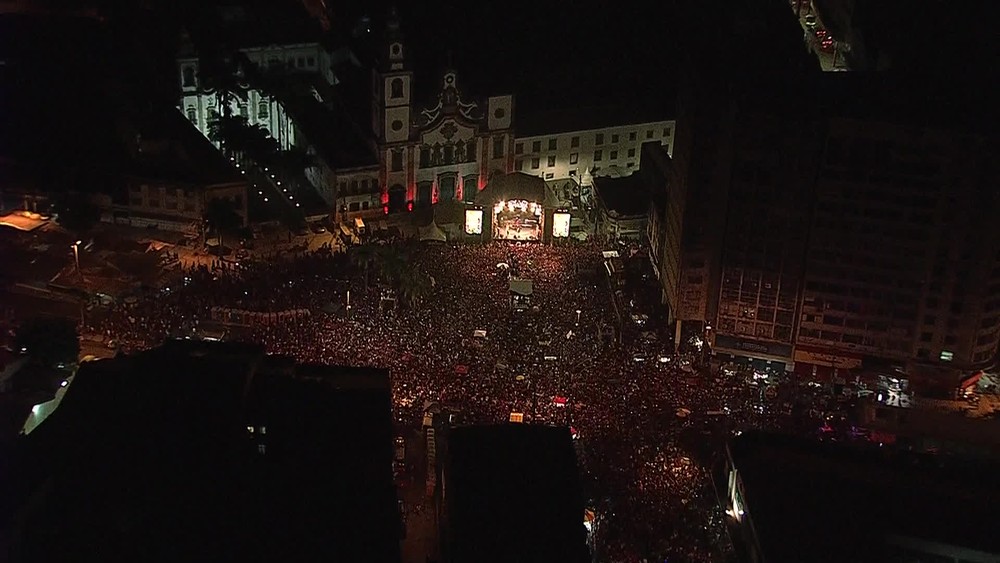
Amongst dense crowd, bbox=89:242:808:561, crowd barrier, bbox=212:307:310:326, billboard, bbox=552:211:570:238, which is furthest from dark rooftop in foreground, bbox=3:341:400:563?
billboard, bbox=552:211:570:238

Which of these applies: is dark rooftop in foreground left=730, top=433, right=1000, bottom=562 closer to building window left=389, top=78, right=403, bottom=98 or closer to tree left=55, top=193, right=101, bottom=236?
building window left=389, top=78, right=403, bottom=98

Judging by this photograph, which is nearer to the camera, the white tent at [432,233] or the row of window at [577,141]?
the white tent at [432,233]

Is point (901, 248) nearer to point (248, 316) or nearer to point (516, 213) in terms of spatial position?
point (516, 213)

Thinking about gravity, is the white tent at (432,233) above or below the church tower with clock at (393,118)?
below

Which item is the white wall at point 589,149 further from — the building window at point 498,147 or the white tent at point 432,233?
the white tent at point 432,233

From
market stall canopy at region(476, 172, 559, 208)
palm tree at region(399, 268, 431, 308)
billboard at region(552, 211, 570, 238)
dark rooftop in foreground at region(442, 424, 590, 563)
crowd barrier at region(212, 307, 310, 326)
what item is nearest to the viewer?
dark rooftop in foreground at region(442, 424, 590, 563)

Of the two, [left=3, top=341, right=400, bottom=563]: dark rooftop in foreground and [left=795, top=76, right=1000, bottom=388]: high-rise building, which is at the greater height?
[left=795, top=76, right=1000, bottom=388]: high-rise building

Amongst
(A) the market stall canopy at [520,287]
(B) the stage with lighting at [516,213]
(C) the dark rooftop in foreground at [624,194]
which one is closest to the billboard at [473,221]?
(B) the stage with lighting at [516,213]
